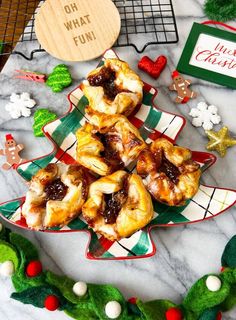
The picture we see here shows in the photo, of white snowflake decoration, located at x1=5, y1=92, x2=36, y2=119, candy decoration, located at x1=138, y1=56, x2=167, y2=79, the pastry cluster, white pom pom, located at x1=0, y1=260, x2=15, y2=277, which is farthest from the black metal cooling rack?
white pom pom, located at x1=0, y1=260, x2=15, y2=277

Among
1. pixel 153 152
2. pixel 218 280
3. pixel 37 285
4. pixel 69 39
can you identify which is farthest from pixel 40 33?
pixel 218 280

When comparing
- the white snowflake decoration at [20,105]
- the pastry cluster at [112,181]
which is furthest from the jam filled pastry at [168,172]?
the white snowflake decoration at [20,105]

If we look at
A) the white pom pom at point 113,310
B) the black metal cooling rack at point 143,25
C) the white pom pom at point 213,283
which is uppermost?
the black metal cooling rack at point 143,25

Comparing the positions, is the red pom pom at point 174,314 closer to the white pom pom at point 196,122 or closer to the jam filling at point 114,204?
the jam filling at point 114,204

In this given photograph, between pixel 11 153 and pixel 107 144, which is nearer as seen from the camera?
pixel 107 144

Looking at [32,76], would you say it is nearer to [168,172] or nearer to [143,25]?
[143,25]

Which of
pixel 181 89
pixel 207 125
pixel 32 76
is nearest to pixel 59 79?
pixel 32 76
